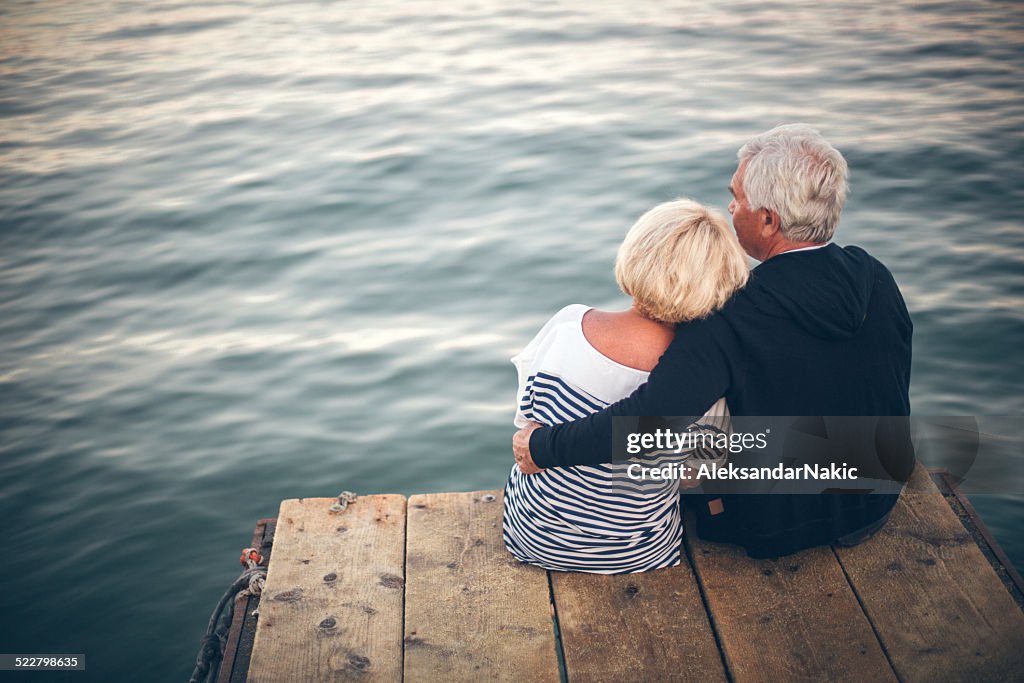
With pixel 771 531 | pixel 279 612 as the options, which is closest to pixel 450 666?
pixel 279 612

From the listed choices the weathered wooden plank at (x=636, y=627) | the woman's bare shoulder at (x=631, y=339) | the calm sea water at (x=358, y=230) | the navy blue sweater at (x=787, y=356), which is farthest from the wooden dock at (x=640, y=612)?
the calm sea water at (x=358, y=230)

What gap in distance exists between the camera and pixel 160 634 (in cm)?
396

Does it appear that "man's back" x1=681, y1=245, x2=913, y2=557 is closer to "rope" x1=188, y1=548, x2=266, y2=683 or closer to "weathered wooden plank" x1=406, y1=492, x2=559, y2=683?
"weathered wooden plank" x1=406, y1=492, x2=559, y2=683

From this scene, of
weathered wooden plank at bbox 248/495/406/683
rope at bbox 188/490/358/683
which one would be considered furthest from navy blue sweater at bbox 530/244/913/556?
rope at bbox 188/490/358/683

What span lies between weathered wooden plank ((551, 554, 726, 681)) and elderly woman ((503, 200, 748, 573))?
0.05 meters

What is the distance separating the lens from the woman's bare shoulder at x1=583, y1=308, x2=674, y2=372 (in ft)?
7.61

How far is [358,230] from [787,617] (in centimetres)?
484

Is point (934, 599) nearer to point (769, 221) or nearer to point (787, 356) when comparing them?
point (787, 356)

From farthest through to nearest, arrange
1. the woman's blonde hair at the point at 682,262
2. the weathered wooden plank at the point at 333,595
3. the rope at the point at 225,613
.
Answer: the rope at the point at 225,613 → the weathered wooden plank at the point at 333,595 → the woman's blonde hair at the point at 682,262

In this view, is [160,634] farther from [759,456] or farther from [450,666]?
[759,456]

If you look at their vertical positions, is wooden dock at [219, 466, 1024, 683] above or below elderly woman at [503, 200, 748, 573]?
below

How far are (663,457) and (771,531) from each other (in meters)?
0.42

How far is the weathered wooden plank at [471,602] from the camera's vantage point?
2359 millimetres

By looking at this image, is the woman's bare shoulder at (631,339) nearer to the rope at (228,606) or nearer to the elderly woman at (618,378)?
the elderly woman at (618,378)
